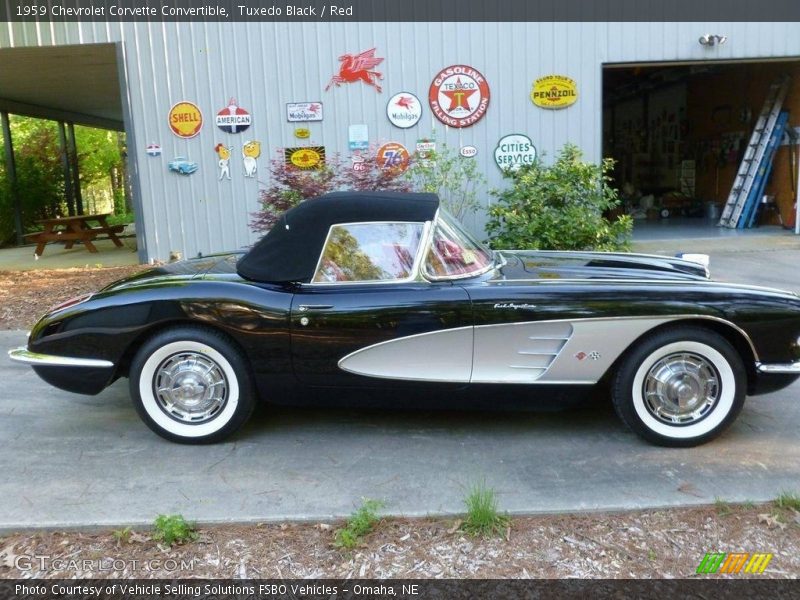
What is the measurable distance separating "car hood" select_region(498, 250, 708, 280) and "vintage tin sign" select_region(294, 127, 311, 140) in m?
5.74

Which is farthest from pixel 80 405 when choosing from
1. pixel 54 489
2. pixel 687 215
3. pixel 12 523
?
pixel 687 215

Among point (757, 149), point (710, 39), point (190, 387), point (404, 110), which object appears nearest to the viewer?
point (190, 387)

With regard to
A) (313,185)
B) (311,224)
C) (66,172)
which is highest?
(66,172)

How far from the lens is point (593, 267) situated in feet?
13.5

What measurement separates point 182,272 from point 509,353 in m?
2.03

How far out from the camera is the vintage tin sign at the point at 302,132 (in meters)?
9.73

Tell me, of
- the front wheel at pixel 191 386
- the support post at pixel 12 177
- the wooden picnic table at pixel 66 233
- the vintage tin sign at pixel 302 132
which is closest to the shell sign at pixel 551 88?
the vintage tin sign at pixel 302 132

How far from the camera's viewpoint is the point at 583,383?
3643mm

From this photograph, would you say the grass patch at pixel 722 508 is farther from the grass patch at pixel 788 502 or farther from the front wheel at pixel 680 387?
the front wheel at pixel 680 387

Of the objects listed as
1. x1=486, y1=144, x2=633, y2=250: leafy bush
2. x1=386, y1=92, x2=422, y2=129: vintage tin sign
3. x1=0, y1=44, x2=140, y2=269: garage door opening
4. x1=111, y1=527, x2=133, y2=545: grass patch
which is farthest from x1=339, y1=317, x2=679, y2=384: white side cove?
x1=0, y1=44, x2=140, y2=269: garage door opening

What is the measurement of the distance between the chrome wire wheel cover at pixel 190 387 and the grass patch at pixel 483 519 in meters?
1.55

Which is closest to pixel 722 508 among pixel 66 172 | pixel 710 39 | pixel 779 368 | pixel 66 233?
pixel 779 368

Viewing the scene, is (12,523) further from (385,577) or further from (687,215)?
(687,215)
